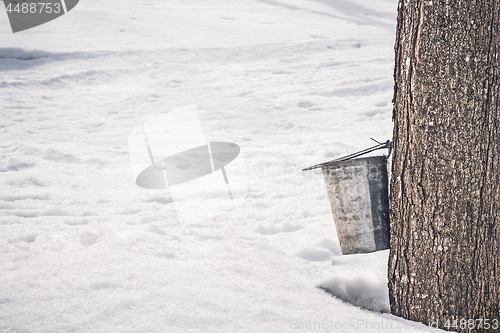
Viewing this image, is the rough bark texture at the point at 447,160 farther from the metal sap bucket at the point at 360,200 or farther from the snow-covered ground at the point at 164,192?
the snow-covered ground at the point at 164,192

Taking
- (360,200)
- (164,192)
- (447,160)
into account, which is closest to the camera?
(447,160)

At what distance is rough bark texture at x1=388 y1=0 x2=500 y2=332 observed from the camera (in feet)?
5.41

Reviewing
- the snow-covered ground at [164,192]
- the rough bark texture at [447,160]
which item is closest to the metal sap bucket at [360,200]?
the rough bark texture at [447,160]

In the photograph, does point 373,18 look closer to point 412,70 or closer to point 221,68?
point 221,68

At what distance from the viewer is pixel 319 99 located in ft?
21.1

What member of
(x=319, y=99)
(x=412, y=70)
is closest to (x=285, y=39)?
(x=319, y=99)

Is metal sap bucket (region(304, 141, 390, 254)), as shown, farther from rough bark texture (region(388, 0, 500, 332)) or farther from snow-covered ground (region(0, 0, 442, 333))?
snow-covered ground (region(0, 0, 442, 333))

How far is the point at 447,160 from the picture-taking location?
1.73 m

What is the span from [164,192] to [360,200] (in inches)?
86.0

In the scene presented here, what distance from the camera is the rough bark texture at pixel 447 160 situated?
1.65m

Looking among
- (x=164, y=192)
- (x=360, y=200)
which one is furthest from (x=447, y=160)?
(x=164, y=192)

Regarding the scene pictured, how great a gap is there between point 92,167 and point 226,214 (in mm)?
1808

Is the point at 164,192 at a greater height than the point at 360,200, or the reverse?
the point at 360,200

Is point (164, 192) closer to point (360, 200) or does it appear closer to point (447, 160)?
point (360, 200)
